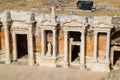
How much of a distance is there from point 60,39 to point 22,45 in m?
5.34

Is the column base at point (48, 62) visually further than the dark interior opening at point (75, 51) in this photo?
No

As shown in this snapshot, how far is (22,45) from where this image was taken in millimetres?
32375

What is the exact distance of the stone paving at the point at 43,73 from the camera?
2647 centimetres

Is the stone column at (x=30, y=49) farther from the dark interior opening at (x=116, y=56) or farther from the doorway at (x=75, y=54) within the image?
the dark interior opening at (x=116, y=56)

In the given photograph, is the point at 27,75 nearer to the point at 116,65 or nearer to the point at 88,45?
the point at 88,45

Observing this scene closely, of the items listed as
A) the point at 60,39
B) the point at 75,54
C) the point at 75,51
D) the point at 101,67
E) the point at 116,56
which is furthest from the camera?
the point at 75,51

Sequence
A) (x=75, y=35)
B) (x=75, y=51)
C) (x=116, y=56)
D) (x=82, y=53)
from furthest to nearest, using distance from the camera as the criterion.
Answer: (x=75, y=51), (x=116, y=56), (x=75, y=35), (x=82, y=53)

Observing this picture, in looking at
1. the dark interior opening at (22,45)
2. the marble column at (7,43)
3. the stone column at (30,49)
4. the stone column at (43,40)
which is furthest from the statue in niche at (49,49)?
the marble column at (7,43)

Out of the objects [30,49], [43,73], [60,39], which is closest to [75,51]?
[60,39]

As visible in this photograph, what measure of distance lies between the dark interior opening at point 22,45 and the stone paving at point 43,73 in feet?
9.75

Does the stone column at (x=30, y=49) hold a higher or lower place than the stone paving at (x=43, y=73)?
higher

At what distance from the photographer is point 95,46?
91.3ft

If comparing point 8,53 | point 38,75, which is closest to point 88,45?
point 38,75

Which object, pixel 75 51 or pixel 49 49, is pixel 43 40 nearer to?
pixel 49 49
